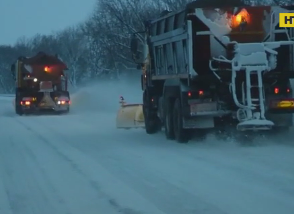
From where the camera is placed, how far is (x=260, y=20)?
49.2 feet

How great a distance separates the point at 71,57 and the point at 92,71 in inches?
648

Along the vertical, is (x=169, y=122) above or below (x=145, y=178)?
above

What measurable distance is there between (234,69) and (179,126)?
2168mm

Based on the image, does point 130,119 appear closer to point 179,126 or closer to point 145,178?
point 179,126

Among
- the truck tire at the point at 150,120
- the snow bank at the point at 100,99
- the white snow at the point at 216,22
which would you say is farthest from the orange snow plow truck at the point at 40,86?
the white snow at the point at 216,22

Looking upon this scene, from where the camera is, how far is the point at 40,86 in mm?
34281

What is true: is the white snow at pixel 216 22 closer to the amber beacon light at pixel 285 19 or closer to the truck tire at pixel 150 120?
the amber beacon light at pixel 285 19

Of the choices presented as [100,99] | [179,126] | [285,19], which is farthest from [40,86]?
[285,19]

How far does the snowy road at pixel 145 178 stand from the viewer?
8.62 m

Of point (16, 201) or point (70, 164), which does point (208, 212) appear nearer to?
point (16, 201)

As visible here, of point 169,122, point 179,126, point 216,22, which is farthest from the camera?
point 169,122

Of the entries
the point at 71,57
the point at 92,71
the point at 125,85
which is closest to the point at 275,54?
the point at 125,85

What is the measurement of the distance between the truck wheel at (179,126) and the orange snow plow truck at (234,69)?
0.09 feet

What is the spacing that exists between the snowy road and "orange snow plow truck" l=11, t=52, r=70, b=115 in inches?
636
